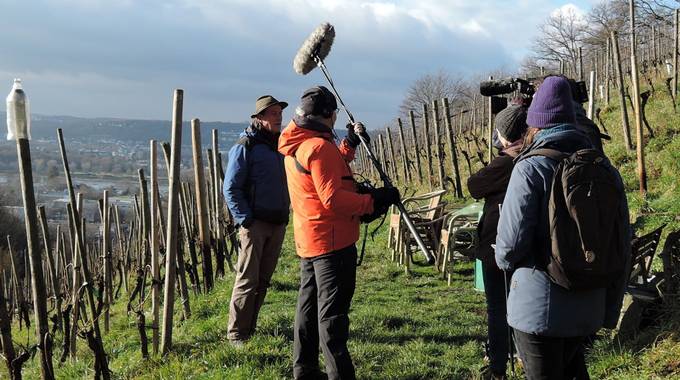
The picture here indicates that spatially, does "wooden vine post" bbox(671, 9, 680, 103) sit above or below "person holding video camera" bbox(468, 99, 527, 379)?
above

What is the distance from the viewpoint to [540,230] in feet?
7.67

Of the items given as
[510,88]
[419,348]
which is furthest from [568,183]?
[419,348]

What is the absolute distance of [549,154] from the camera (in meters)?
2.34

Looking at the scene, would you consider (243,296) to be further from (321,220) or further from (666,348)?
(666,348)

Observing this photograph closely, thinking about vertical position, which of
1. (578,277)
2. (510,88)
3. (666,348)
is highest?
(510,88)

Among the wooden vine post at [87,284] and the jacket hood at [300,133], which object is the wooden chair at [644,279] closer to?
the jacket hood at [300,133]

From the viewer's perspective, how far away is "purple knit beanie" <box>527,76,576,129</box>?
245 centimetres

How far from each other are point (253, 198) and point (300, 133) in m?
1.24

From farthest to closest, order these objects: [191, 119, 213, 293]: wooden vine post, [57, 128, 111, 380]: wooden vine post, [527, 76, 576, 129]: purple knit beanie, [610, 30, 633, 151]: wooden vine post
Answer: [610, 30, 633, 151]: wooden vine post < [191, 119, 213, 293]: wooden vine post < [57, 128, 111, 380]: wooden vine post < [527, 76, 576, 129]: purple knit beanie

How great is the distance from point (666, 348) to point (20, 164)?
12.2ft

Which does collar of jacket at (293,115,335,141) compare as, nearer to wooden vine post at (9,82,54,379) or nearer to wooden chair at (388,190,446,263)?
wooden vine post at (9,82,54,379)

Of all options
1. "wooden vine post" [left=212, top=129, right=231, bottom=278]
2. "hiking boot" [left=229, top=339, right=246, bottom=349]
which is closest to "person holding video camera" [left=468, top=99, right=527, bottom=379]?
"hiking boot" [left=229, top=339, right=246, bottom=349]

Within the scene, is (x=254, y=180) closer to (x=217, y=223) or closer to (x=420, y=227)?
(x=420, y=227)

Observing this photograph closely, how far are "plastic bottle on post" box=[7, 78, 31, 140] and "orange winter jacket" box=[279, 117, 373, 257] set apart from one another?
136 centimetres
